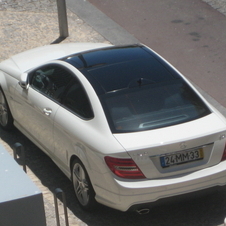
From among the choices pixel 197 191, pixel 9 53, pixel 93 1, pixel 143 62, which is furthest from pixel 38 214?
pixel 93 1

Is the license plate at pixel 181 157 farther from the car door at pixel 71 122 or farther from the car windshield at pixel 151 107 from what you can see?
the car door at pixel 71 122

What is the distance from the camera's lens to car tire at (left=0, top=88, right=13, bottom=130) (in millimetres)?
8008

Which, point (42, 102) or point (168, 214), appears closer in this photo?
point (168, 214)

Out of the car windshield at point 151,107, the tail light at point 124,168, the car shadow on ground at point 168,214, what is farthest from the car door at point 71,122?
the car shadow on ground at point 168,214

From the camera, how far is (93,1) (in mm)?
13992

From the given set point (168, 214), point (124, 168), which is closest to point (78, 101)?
point (124, 168)

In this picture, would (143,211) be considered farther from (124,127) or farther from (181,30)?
(181,30)

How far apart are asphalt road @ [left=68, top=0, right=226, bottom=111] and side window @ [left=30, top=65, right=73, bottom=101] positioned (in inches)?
136

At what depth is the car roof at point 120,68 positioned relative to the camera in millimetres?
6297

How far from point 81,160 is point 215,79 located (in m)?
4.89

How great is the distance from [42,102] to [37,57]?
1.56 m

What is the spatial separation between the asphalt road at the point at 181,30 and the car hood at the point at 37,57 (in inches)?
106

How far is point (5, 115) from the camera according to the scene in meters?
8.16

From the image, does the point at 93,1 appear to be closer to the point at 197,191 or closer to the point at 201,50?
the point at 201,50
